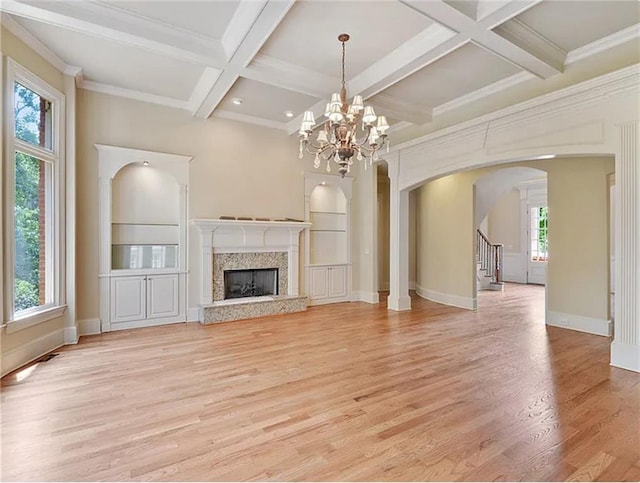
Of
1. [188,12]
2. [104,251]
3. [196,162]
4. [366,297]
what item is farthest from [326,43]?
[366,297]

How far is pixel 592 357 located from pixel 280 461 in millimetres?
3951

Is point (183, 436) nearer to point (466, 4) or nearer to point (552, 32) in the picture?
point (466, 4)

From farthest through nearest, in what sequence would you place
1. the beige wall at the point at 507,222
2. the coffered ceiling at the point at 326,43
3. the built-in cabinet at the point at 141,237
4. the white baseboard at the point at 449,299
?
the beige wall at the point at 507,222 → the white baseboard at the point at 449,299 → the built-in cabinet at the point at 141,237 → the coffered ceiling at the point at 326,43

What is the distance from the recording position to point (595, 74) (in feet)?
12.7

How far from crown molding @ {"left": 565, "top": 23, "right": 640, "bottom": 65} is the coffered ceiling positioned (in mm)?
10

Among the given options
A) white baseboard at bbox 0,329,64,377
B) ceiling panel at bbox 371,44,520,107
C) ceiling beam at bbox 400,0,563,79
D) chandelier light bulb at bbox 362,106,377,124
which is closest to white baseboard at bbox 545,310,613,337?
ceiling beam at bbox 400,0,563,79

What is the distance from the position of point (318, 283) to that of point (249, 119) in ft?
11.7

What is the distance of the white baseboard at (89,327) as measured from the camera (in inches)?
195

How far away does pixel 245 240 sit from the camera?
626 cm

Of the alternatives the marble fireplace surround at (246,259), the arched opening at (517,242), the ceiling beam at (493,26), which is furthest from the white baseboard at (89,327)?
the arched opening at (517,242)

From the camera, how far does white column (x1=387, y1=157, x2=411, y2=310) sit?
6.75 metres

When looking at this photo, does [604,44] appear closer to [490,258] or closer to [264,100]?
[264,100]

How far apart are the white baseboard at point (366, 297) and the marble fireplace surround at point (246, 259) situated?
1.59 m

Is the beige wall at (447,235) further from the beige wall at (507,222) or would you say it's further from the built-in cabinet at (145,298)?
the built-in cabinet at (145,298)
